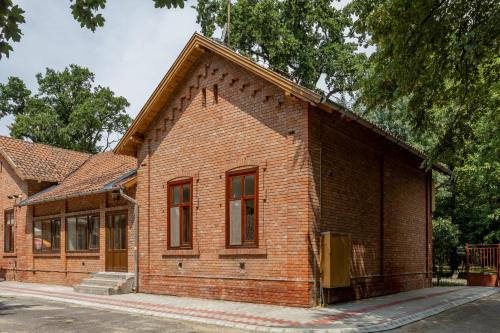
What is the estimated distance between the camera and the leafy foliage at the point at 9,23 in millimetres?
4891

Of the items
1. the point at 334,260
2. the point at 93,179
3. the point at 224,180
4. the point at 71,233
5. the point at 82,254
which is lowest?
the point at 82,254

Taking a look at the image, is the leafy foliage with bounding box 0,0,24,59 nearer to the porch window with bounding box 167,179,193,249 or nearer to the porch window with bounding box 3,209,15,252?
the porch window with bounding box 167,179,193,249

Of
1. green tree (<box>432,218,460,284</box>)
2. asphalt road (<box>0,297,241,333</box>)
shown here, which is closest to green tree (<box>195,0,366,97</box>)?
green tree (<box>432,218,460,284</box>)

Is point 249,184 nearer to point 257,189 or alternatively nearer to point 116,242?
point 257,189

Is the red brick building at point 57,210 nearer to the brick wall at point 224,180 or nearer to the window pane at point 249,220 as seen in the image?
the brick wall at point 224,180

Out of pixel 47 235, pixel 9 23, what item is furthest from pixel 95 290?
pixel 9 23

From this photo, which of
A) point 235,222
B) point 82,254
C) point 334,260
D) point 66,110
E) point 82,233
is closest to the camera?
point 334,260

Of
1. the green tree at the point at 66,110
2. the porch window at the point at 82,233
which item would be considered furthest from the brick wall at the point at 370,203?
the green tree at the point at 66,110

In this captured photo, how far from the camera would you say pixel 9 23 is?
496 centimetres

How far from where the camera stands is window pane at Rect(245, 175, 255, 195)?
14.1 m

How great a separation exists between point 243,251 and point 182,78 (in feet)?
19.4

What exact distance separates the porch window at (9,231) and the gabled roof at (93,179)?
92.1 inches

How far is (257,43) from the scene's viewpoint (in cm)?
3206

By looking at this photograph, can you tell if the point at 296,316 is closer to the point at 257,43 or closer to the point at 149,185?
the point at 149,185
